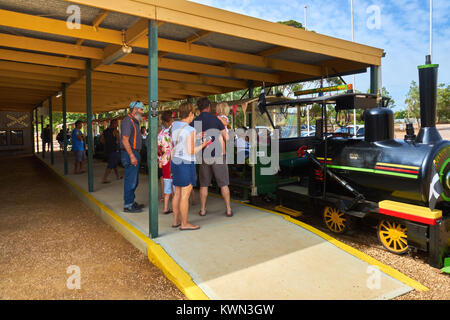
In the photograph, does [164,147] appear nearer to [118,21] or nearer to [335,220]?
[118,21]

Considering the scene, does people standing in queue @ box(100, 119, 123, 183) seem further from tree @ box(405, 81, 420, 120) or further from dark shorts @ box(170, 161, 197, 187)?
tree @ box(405, 81, 420, 120)

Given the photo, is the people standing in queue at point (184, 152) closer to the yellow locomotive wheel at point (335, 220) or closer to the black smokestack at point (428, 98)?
the yellow locomotive wheel at point (335, 220)

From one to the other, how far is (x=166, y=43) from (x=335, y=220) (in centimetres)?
413

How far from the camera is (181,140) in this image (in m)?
4.05

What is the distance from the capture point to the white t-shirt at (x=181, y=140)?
159 inches

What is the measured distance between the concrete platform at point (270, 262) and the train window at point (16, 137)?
22121 millimetres

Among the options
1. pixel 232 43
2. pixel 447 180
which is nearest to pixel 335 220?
pixel 447 180

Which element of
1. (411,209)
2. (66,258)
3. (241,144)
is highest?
(241,144)

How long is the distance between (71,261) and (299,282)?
8.94 ft

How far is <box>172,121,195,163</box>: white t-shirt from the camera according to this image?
4039mm

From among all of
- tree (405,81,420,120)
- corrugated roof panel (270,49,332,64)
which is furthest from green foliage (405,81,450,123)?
corrugated roof panel (270,49,332,64)

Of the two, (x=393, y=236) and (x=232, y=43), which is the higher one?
(x=232, y=43)

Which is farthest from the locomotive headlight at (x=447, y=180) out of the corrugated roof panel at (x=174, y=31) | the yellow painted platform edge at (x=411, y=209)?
the corrugated roof panel at (x=174, y=31)

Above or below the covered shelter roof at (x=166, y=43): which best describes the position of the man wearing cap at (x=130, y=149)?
below
